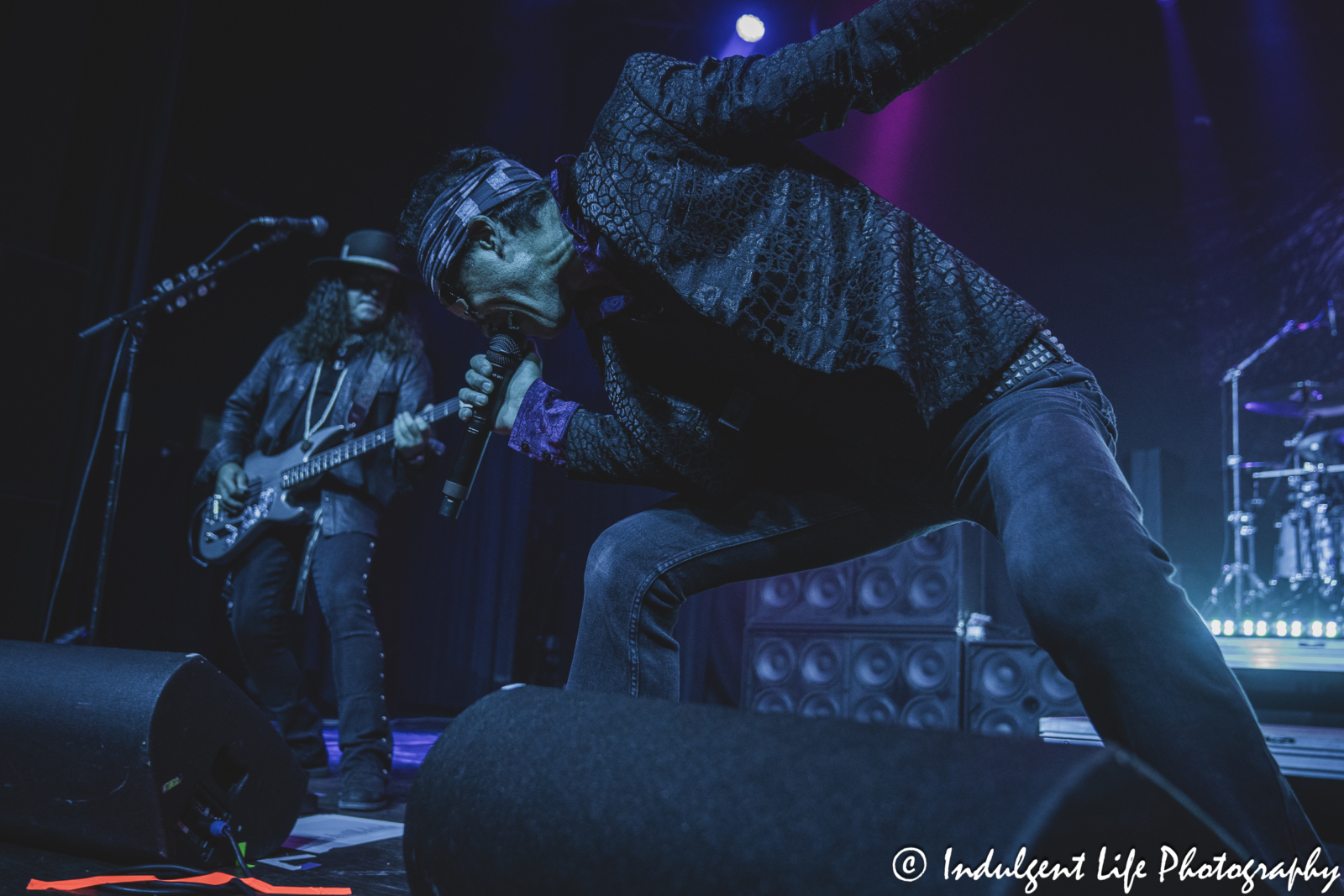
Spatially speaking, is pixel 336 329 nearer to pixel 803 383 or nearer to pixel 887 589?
pixel 803 383

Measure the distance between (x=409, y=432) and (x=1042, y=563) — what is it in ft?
8.65

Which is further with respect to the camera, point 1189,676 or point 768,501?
point 768,501

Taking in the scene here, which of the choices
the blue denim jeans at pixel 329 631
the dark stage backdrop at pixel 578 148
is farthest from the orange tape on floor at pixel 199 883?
the dark stage backdrop at pixel 578 148

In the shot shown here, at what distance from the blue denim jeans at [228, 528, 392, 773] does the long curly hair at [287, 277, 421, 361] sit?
0.77 metres

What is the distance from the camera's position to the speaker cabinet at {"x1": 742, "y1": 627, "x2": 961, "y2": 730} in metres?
4.72

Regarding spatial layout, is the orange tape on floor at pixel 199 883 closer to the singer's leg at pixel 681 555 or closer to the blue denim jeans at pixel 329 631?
the singer's leg at pixel 681 555

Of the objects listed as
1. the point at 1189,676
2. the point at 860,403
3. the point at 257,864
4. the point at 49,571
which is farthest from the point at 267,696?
the point at 1189,676

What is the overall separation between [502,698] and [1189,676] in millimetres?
676

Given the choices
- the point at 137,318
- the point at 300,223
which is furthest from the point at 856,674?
the point at 137,318

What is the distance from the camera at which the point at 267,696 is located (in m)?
3.29

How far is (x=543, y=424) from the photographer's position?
5.33 feet

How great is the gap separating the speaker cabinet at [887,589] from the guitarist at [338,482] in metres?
2.24

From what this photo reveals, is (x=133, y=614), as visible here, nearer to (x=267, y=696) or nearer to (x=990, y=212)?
(x=267, y=696)

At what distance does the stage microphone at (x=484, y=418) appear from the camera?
168 cm
